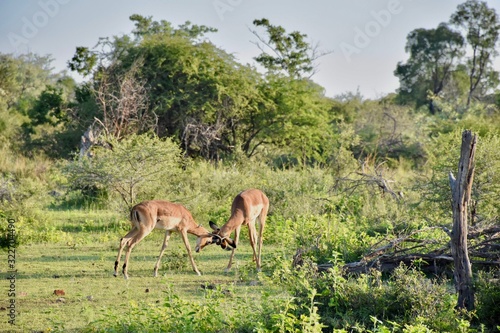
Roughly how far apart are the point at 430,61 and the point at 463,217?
3448 cm

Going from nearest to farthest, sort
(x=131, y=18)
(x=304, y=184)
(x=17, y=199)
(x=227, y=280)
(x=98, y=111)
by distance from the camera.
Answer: (x=227, y=280) < (x=17, y=199) < (x=304, y=184) < (x=98, y=111) < (x=131, y=18)

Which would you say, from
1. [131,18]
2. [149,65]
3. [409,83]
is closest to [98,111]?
[149,65]

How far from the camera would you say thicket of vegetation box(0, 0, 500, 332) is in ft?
19.6

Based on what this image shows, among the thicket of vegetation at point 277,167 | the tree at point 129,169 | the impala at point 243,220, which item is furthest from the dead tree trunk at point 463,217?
the tree at point 129,169

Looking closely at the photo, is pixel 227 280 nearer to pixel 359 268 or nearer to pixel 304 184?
pixel 359 268

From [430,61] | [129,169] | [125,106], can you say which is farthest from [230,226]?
[430,61]

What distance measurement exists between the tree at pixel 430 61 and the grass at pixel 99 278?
96.9 ft

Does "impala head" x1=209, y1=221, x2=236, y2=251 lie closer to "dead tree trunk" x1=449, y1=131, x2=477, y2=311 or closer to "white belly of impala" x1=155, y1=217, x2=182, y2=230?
"white belly of impala" x1=155, y1=217, x2=182, y2=230

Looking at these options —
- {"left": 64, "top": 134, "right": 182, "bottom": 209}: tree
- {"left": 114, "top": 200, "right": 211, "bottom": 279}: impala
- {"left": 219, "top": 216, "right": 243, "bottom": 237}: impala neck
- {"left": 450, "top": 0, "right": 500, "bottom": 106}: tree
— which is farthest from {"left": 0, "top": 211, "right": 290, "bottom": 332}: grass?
{"left": 450, "top": 0, "right": 500, "bottom": 106}: tree

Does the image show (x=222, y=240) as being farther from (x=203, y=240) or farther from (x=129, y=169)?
(x=129, y=169)

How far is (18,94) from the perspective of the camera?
38625 mm

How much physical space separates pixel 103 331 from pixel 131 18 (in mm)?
26062

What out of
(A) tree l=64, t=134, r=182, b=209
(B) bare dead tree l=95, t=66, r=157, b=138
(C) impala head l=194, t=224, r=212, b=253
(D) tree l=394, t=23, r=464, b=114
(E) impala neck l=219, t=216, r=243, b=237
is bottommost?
(C) impala head l=194, t=224, r=212, b=253

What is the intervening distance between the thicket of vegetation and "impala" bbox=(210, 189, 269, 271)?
498 mm
